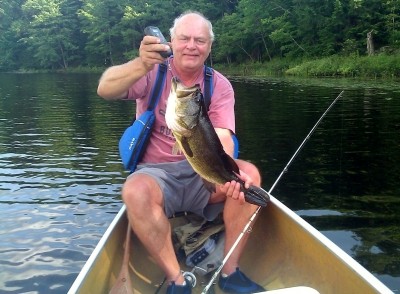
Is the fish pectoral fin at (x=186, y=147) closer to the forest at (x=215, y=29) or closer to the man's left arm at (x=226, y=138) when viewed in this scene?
the man's left arm at (x=226, y=138)

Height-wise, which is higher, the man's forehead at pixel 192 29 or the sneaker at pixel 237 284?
the man's forehead at pixel 192 29

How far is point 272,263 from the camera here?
457 cm

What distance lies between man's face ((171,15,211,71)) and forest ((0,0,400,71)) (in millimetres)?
33989

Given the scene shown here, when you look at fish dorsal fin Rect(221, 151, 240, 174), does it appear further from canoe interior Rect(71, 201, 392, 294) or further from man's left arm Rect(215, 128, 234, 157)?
canoe interior Rect(71, 201, 392, 294)

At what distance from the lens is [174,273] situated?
3.95m

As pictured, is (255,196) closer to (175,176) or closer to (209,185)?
(209,185)

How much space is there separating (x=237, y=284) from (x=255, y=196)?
78 centimetres

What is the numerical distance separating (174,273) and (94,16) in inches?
2813

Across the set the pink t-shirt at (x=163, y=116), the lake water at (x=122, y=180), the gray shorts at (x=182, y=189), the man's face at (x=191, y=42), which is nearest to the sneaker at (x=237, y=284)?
the gray shorts at (x=182, y=189)

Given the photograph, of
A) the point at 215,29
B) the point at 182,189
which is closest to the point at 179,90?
the point at 182,189

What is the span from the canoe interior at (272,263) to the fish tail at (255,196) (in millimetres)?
497

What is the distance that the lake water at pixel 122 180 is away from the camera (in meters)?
5.60

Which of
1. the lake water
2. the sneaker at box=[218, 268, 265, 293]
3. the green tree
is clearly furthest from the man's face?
the green tree

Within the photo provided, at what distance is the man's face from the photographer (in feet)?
14.2
